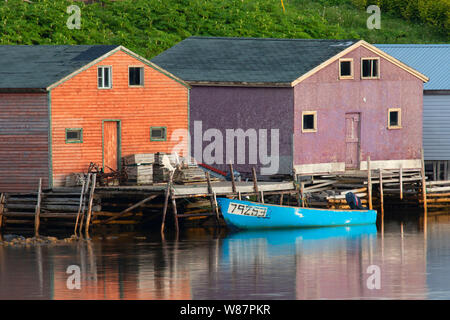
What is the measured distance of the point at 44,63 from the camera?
54.1 meters

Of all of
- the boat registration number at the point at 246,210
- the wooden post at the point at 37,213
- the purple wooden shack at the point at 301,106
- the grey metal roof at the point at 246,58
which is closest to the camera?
the wooden post at the point at 37,213

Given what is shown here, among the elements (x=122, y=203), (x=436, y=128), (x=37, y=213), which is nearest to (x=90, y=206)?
(x=37, y=213)

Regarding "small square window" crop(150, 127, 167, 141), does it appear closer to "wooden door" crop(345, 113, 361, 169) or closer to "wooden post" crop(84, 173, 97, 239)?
"wooden post" crop(84, 173, 97, 239)

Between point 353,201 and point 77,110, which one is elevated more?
point 77,110

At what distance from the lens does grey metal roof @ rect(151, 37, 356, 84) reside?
58781 millimetres

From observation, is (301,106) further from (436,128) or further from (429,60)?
(429,60)

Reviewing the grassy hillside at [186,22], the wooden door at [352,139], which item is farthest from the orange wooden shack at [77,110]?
the grassy hillside at [186,22]

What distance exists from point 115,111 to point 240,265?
11569 millimetres

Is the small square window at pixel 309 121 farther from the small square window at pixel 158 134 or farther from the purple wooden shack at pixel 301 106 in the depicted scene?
the small square window at pixel 158 134

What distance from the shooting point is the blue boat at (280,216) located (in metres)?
52.3

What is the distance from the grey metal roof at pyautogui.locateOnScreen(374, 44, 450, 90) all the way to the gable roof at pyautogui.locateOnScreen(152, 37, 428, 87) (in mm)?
2164

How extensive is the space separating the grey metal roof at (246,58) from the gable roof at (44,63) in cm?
374

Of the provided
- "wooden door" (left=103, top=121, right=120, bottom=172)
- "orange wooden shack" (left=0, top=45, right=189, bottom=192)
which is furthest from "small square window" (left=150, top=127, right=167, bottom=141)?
"wooden door" (left=103, top=121, right=120, bottom=172)

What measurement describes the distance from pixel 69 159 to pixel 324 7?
44.7 metres
